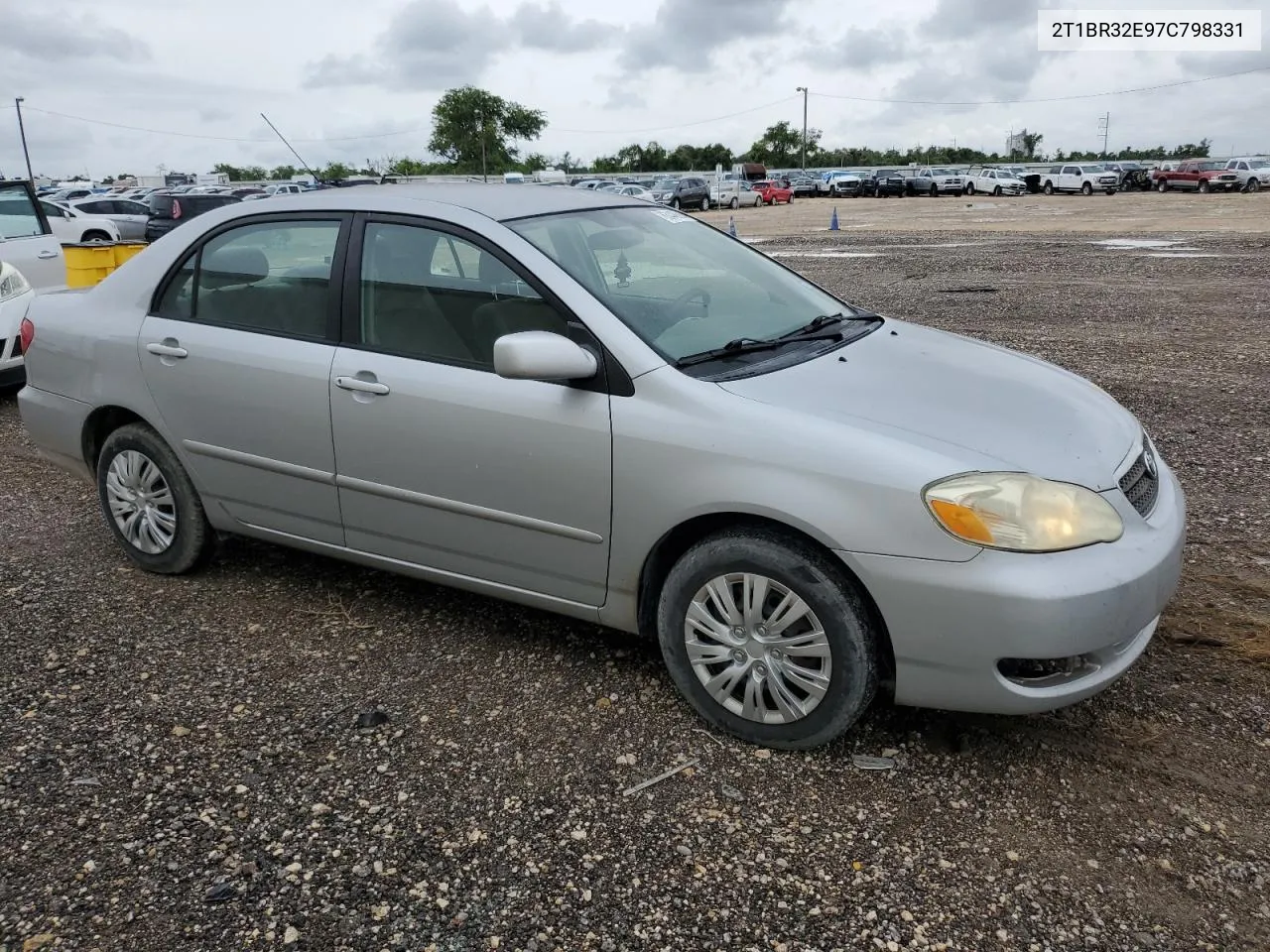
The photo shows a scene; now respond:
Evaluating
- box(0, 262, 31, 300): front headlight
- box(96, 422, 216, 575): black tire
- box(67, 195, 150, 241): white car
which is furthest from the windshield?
box(67, 195, 150, 241): white car

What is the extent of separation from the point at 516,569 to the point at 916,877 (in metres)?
1.57

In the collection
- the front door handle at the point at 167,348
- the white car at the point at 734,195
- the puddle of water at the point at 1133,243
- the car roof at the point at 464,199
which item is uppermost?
the white car at the point at 734,195

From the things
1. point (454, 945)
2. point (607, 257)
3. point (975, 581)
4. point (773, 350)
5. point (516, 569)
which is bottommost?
point (454, 945)

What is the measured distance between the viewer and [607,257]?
3697 mm

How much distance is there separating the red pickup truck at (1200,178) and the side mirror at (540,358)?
47.6 meters

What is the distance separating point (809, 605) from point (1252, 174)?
48.1 meters

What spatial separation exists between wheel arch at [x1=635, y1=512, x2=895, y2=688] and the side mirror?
565 millimetres

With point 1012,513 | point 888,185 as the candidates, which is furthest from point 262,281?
point 888,185

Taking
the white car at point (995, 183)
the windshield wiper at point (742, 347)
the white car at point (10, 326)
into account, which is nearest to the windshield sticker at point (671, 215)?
the windshield wiper at point (742, 347)

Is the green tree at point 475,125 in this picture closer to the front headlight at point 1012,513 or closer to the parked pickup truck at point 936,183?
the parked pickup truck at point 936,183

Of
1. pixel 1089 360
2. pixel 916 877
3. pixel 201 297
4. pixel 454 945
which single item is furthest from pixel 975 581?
pixel 1089 360

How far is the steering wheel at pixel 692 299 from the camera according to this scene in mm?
3531

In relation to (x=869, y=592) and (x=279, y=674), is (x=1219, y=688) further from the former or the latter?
(x=279, y=674)

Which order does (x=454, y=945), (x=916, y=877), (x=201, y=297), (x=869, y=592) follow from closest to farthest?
(x=454, y=945)
(x=916, y=877)
(x=869, y=592)
(x=201, y=297)
